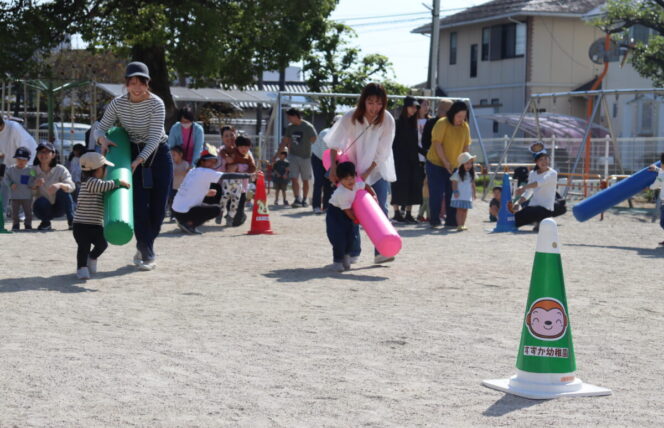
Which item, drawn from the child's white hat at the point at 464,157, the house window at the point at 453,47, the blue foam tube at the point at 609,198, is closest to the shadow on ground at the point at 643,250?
the blue foam tube at the point at 609,198

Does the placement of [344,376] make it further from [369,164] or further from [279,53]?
[279,53]

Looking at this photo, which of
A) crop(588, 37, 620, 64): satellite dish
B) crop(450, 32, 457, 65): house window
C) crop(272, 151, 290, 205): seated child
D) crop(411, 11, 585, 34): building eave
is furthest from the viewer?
crop(450, 32, 457, 65): house window

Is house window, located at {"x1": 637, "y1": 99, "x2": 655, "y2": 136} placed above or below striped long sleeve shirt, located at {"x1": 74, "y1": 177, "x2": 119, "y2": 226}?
above

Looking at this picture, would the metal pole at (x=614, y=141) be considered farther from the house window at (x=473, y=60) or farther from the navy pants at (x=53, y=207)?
the house window at (x=473, y=60)

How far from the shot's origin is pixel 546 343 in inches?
202

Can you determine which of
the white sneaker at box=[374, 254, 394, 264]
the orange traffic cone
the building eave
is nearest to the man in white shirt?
the orange traffic cone

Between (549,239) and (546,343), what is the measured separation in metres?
0.55

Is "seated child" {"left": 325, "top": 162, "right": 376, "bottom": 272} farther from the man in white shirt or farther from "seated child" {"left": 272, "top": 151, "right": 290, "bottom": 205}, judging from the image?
"seated child" {"left": 272, "top": 151, "right": 290, "bottom": 205}

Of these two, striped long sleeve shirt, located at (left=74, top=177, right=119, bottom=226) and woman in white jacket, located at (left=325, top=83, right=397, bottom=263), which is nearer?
striped long sleeve shirt, located at (left=74, top=177, right=119, bottom=226)

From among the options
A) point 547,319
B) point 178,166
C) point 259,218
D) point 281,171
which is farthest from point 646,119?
point 547,319

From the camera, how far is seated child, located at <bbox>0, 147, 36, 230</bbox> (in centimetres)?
1443

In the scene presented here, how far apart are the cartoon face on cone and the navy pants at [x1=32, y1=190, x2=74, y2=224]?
1051 cm

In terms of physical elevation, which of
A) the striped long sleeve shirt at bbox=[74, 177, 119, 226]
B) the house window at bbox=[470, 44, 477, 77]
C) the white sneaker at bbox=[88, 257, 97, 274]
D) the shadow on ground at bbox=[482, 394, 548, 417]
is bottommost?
the shadow on ground at bbox=[482, 394, 548, 417]

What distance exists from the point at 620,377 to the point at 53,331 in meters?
3.46
